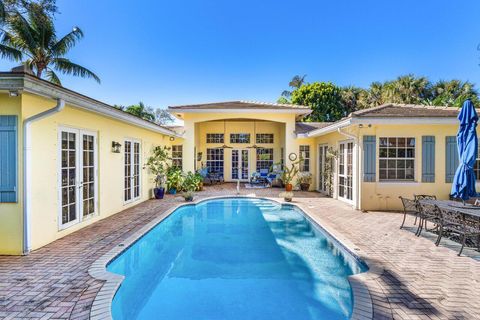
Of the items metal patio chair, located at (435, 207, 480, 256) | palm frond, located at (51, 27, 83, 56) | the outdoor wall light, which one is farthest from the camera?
palm frond, located at (51, 27, 83, 56)

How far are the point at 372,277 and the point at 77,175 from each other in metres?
6.99

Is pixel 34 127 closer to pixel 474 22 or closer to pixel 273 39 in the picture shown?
pixel 273 39

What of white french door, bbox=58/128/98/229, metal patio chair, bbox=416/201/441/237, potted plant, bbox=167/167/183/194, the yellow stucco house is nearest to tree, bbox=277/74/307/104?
the yellow stucco house

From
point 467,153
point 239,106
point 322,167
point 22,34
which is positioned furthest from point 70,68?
point 467,153

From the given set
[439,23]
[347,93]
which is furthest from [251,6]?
[347,93]

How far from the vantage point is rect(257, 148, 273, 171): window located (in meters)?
18.3

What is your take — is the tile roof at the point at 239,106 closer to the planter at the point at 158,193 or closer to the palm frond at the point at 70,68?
the planter at the point at 158,193

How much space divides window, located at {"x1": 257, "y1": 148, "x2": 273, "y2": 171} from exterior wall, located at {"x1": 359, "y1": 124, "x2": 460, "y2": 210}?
9.28 metres

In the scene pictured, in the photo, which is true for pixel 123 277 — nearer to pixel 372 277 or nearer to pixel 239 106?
pixel 372 277

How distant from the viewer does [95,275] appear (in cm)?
409

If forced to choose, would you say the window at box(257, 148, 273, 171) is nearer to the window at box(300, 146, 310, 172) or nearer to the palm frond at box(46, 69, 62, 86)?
the window at box(300, 146, 310, 172)

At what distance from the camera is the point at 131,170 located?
32.5 feet

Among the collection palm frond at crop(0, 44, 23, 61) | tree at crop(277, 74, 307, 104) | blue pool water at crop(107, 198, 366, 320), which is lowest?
blue pool water at crop(107, 198, 366, 320)

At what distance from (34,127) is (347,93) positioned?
29480mm
